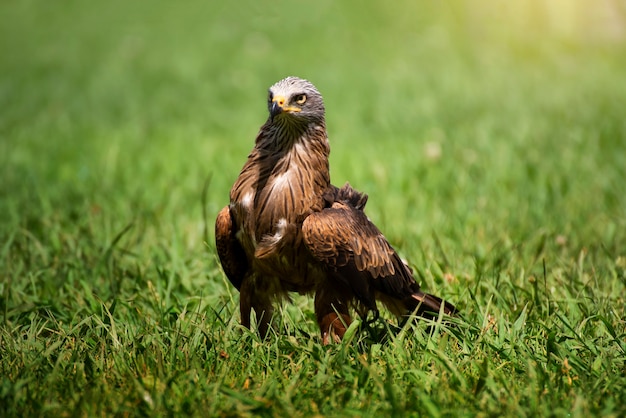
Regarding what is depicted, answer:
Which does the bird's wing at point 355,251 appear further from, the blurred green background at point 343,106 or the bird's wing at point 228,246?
the blurred green background at point 343,106

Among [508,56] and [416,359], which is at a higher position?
[508,56]

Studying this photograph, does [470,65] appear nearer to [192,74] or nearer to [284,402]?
[192,74]

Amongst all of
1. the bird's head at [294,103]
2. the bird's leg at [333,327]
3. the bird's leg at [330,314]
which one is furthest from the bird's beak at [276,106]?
the bird's leg at [333,327]

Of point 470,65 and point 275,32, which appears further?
point 275,32

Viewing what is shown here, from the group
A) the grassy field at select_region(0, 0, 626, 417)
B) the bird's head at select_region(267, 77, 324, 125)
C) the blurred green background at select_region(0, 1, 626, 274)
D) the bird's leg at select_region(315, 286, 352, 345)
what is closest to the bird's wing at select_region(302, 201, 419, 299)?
the bird's leg at select_region(315, 286, 352, 345)

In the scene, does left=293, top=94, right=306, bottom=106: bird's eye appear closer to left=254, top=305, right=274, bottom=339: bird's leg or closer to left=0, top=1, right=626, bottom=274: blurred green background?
left=254, top=305, right=274, bottom=339: bird's leg

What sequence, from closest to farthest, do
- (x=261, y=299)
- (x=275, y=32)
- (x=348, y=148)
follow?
(x=261, y=299) → (x=348, y=148) → (x=275, y=32)

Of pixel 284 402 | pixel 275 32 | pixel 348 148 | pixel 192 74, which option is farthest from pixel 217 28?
pixel 284 402

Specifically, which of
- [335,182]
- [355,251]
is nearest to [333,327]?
[355,251]

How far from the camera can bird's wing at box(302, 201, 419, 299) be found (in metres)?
3.43

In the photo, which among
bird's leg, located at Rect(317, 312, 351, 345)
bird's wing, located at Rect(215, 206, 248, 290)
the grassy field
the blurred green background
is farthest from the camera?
the blurred green background

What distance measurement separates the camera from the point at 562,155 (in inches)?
279

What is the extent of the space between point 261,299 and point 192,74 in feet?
24.7

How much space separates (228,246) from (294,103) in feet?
2.42
